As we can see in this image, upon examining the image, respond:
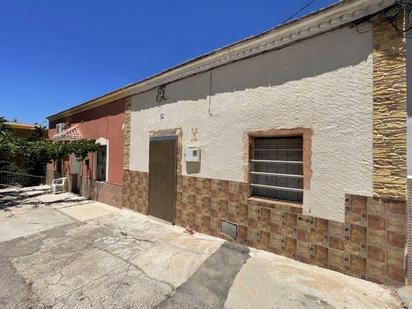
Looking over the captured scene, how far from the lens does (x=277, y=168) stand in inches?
209

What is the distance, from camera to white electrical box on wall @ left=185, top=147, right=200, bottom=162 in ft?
21.9

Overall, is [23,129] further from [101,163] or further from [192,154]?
[192,154]

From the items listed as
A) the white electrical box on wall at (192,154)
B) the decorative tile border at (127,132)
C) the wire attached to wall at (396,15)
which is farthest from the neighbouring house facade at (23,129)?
the wire attached to wall at (396,15)

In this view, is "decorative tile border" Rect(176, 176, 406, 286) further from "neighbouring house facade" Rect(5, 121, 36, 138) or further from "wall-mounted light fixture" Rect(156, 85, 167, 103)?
"neighbouring house facade" Rect(5, 121, 36, 138)

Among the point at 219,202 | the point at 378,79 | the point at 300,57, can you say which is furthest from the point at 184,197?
the point at 378,79

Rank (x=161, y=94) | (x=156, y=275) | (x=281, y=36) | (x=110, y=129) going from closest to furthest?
1. (x=156, y=275)
2. (x=281, y=36)
3. (x=161, y=94)
4. (x=110, y=129)

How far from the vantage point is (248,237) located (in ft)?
18.2

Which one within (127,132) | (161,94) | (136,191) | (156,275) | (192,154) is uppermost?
(161,94)

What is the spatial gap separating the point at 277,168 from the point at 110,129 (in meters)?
7.93

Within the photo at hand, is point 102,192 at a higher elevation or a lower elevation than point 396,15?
lower

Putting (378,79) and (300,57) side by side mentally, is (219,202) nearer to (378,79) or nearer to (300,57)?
(300,57)

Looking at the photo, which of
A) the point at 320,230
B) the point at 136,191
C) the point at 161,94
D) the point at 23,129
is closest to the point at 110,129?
the point at 136,191

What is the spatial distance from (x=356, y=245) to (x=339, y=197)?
2.54 feet

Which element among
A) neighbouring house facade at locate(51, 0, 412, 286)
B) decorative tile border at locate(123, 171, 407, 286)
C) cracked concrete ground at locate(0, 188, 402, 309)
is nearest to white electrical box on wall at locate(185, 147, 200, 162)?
neighbouring house facade at locate(51, 0, 412, 286)
